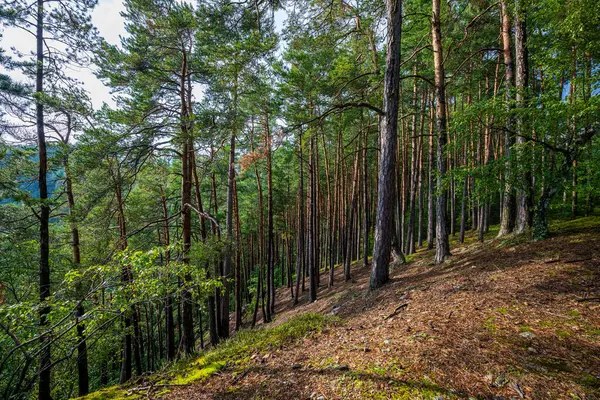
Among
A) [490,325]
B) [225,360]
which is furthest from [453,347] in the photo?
[225,360]

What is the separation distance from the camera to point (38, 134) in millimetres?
7090

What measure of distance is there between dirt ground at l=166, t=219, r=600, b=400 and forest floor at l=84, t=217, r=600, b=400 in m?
0.01

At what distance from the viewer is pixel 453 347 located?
2.70 metres

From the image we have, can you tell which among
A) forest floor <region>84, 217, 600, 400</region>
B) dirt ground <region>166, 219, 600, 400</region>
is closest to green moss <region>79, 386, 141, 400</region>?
forest floor <region>84, 217, 600, 400</region>

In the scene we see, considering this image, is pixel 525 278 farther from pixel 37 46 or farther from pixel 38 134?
pixel 37 46

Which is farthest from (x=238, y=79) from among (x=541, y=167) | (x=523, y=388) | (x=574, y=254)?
(x=574, y=254)

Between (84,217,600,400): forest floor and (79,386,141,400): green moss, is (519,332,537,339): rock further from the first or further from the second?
(79,386,141,400): green moss

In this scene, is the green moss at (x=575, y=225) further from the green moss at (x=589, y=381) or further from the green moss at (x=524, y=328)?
the green moss at (x=589, y=381)

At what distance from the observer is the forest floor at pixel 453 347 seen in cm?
217

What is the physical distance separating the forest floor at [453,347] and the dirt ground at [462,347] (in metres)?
0.01

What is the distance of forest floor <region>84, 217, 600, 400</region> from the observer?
7.11ft

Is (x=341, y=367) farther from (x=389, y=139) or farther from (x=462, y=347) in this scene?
(x=389, y=139)

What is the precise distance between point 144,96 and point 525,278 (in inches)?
432

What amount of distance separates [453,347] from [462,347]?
9 cm
